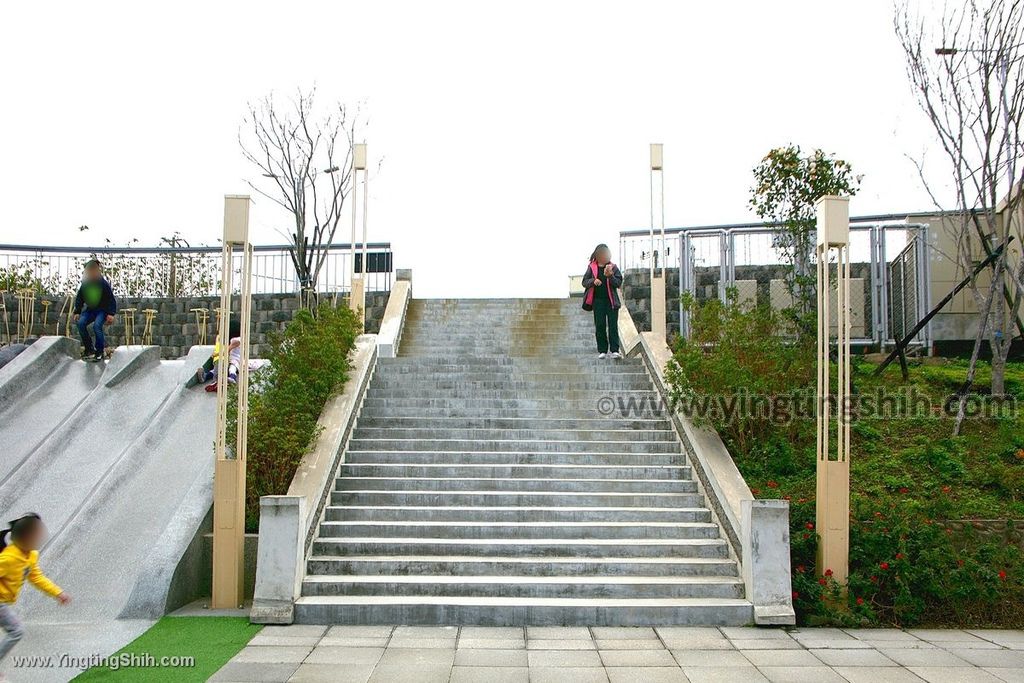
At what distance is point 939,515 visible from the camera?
7.24 m

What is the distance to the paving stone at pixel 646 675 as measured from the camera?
5094 mm

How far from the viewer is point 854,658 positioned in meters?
5.60

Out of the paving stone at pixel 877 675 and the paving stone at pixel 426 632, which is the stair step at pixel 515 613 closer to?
the paving stone at pixel 426 632

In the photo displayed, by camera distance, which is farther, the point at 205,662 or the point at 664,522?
the point at 664,522

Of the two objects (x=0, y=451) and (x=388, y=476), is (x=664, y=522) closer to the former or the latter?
(x=388, y=476)

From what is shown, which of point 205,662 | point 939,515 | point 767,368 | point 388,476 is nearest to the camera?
point 205,662

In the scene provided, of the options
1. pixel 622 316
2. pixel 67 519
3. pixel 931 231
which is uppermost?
pixel 931 231

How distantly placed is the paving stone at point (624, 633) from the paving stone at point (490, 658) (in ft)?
2.52

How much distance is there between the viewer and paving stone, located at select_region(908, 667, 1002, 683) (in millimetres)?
5102

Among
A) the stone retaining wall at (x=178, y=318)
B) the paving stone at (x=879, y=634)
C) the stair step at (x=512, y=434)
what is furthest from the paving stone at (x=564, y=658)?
the stone retaining wall at (x=178, y=318)

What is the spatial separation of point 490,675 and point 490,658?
1.24 feet

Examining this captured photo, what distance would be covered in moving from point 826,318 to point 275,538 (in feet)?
17.1

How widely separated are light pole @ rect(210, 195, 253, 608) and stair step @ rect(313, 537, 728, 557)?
761 millimetres

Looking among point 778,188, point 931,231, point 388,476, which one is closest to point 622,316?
point 778,188
